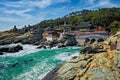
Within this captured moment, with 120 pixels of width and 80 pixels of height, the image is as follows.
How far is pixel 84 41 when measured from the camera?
268 feet

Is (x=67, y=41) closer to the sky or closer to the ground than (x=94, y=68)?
closer to the ground

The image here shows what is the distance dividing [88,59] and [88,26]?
269 feet

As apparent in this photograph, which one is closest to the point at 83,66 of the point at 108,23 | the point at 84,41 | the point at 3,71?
the point at 3,71

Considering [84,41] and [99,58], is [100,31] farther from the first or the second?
[99,58]

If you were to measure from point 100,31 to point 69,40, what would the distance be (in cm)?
1216

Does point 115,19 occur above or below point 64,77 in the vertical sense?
above

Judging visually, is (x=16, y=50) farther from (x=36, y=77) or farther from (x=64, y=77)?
(x=64, y=77)

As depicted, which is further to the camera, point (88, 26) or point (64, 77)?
point (88, 26)

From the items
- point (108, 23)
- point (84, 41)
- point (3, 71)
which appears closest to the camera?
point (3, 71)

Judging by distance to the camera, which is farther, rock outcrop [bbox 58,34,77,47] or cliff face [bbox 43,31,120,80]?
rock outcrop [bbox 58,34,77,47]

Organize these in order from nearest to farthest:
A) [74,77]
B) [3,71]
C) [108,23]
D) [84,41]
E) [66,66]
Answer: [74,77] < [66,66] < [3,71] < [84,41] < [108,23]

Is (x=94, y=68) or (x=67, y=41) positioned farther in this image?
(x=67, y=41)

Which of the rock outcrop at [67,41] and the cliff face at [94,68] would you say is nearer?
the cliff face at [94,68]

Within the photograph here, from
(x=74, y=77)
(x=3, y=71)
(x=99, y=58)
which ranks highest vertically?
(x=99, y=58)
